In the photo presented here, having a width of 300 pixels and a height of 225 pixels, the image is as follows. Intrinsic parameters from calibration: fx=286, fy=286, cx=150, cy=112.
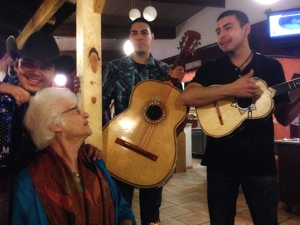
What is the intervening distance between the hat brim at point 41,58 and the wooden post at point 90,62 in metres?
0.08

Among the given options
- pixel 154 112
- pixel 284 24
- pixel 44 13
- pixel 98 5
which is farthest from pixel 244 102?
pixel 284 24

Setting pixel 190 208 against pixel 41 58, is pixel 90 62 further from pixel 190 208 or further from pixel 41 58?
pixel 190 208

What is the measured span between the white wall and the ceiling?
0.19m

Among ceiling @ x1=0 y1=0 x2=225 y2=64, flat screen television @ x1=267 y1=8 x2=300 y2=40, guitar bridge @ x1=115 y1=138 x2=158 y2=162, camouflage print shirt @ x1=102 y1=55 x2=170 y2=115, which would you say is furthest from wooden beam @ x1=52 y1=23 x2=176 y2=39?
guitar bridge @ x1=115 y1=138 x2=158 y2=162

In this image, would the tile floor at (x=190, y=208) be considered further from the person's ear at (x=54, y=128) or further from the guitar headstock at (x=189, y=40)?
the person's ear at (x=54, y=128)

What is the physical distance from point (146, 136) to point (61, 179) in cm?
74

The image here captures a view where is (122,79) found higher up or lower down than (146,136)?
higher up

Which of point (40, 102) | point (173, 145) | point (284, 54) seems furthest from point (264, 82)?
point (284, 54)

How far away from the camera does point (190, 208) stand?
3.69m

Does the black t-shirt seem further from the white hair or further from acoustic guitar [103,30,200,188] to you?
the white hair

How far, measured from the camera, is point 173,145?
1.90m

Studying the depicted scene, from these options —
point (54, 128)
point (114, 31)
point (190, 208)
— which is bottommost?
point (190, 208)

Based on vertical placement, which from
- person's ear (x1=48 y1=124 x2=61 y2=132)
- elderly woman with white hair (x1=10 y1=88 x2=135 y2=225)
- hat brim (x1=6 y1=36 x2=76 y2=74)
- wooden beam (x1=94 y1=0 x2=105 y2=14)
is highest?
wooden beam (x1=94 y1=0 x2=105 y2=14)

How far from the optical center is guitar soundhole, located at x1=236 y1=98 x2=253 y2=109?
1.75 meters
